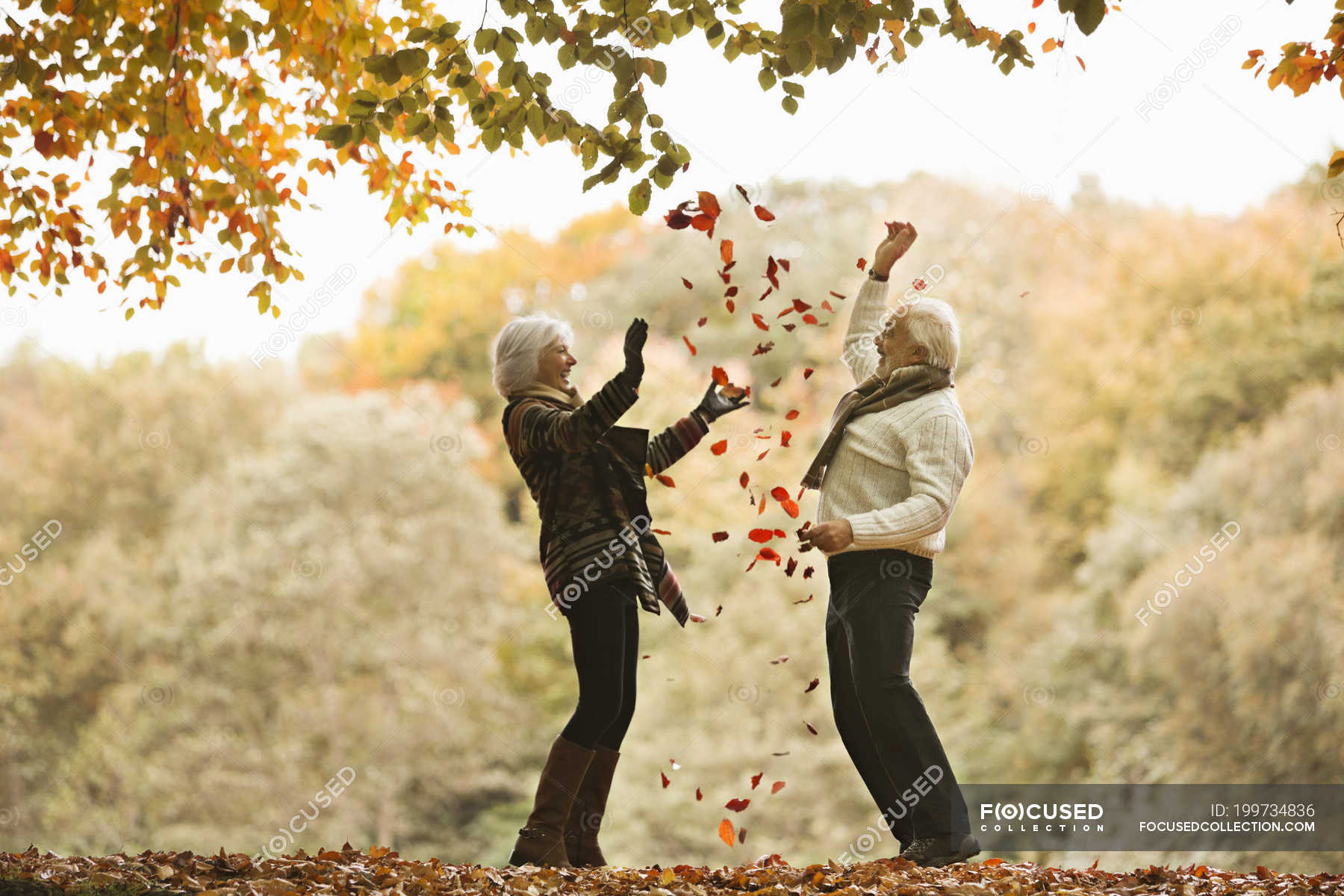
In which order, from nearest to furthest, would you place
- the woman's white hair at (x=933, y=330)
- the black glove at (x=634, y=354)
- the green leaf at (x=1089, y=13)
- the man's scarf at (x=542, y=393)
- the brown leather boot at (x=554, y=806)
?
1. the green leaf at (x=1089, y=13)
2. the black glove at (x=634, y=354)
3. the brown leather boot at (x=554, y=806)
4. the woman's white hair at (x=933, y=330)
5. the man's scarf at (x=542, y=393)

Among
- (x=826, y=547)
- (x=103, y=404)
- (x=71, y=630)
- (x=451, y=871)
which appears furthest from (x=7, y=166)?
(x=103, y=404)

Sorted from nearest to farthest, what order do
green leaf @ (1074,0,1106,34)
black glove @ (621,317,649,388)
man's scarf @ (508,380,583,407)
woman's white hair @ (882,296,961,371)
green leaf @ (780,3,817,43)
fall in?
1. green leaf @ (1074,0,1106,34)
2. green leaf @ (780,3,817,43)
3. black glove @ (621,317,649,388)
4. woman's white hair @ (882,296,961,371)
5. man's scarf @ (508,380,583,407)

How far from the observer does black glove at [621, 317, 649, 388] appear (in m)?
3.22

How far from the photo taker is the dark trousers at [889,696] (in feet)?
10.5

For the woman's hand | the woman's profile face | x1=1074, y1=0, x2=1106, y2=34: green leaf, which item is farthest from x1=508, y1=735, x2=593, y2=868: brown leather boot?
x1=1074, y1=0, x2=1106, y2=34: green leaf

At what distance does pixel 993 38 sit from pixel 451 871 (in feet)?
9.61

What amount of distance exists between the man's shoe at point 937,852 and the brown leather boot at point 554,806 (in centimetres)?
92

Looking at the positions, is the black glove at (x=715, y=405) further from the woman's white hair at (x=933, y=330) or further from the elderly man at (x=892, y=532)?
the woman's white hair at (x=933, y=330)

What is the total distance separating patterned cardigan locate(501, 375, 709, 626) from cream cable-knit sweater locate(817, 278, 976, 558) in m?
0.45

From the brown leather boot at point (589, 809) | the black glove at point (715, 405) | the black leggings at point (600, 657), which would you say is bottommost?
the brown leather boot at point (589, 809)

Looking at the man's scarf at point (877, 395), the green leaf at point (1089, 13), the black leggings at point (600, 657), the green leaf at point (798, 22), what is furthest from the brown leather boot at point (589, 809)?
the green leaf at point (1089, 13)

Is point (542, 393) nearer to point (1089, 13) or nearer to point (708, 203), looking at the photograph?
point (708, 203)

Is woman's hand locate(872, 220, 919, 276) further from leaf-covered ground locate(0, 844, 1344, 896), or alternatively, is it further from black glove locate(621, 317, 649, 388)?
leaf-covered ground locate(0, 844, 1344, 896)

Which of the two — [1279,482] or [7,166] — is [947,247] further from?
[7,166]
